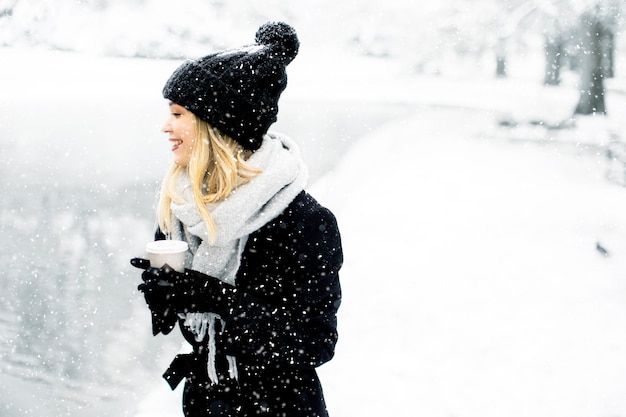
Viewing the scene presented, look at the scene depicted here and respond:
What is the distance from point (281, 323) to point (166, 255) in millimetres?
354

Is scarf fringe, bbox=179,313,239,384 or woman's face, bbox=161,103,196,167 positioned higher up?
woman's face, bbox=161,103,196,167

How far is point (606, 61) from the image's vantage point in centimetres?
1872

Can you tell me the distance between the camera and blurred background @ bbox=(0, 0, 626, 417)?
4895mm

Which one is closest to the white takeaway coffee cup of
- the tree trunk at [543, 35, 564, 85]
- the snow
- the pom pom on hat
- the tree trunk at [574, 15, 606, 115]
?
the pom pom on hat

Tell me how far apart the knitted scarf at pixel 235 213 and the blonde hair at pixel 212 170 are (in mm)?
23

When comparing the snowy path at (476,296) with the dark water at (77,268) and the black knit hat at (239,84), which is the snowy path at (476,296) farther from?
the black knit hat at (239,84)

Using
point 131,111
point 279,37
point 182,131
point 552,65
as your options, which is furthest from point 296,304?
point 552,65

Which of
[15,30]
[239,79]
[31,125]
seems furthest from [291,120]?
[15,30]

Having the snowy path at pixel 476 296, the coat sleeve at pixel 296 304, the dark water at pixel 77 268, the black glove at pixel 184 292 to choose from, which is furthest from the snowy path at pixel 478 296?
the black glove at pixel 184 292

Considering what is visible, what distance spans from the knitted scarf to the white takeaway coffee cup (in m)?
0.13

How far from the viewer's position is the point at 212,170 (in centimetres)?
188

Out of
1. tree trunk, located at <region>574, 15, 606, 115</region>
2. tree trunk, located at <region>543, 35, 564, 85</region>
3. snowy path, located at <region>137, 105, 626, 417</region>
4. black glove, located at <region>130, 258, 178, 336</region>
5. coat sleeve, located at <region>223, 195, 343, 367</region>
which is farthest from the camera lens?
tree trunk, located at <region>543, 35, 564, 85</region>

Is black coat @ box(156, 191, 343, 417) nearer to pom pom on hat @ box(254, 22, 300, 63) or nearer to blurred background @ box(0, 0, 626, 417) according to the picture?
pom pom on hat @ box(254, 22, 300, 63)

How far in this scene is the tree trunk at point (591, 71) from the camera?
17.0 metres
